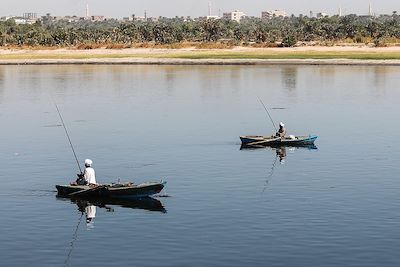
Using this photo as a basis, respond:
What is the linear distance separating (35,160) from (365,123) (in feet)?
114

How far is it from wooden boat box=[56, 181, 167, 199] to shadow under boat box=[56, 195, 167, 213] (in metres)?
0.24

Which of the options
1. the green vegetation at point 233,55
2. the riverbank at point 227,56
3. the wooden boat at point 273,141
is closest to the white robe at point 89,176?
the wooden boat at point 273,141

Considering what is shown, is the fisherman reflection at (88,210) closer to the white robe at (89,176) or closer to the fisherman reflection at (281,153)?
the white robe at (89,176)

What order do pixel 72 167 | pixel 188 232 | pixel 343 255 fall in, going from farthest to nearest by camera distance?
1. pixel 72 167
2. pixel 188 232
3. pixel 343 255

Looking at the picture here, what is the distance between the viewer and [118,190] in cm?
4747

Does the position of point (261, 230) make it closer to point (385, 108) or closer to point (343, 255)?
point (343, 255)

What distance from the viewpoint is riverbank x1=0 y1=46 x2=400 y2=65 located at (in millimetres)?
172250

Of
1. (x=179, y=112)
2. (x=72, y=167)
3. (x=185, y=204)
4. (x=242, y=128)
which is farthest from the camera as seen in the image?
(x=179, y=112)

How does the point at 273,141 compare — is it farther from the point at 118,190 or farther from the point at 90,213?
the point at 90,213

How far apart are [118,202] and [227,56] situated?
138 metres

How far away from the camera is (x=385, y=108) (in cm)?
9662

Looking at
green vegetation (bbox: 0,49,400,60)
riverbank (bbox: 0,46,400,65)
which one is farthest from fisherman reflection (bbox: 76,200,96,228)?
green vegetation (bbox: 0,49,400,60)

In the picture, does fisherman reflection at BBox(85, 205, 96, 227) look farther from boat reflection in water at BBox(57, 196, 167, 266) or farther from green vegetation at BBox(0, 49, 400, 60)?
green vegetation at BBox(0, 49, 400, 60)

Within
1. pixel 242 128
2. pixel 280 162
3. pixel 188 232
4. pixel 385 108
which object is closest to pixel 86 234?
pixel 188 232
